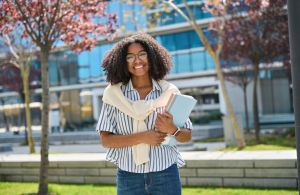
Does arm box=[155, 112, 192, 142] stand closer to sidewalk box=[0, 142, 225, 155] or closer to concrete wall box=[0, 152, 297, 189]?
concrete wall box=[0, 152, 297, 189]

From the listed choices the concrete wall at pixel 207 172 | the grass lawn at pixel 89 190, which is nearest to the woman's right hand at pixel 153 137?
the grass lawn at pixel 89 190

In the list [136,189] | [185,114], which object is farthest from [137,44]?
[136,189]

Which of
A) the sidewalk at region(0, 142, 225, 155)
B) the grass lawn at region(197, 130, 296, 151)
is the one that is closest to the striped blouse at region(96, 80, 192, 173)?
the grass lawn at region(197, 130, 296, 151)

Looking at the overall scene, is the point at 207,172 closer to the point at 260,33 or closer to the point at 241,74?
the point at 260,33

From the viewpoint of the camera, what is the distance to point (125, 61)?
9.62ft

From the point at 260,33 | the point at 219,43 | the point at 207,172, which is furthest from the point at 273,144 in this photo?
the point at 207,172

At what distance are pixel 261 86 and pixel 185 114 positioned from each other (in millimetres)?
28807

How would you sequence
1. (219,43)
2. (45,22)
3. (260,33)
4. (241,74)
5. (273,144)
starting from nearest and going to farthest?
(45,22)
(273,144)
(219,43)
(260,33)
(241,74)

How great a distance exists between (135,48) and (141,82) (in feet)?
0.74

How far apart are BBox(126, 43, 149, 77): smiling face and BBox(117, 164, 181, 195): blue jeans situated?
0.64 metres

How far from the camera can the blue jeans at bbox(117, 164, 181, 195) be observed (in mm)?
2785

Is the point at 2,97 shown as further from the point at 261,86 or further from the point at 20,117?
the point at 261,86

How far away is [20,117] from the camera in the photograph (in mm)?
37906

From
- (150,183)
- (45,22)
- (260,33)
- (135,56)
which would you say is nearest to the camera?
(150,183)
